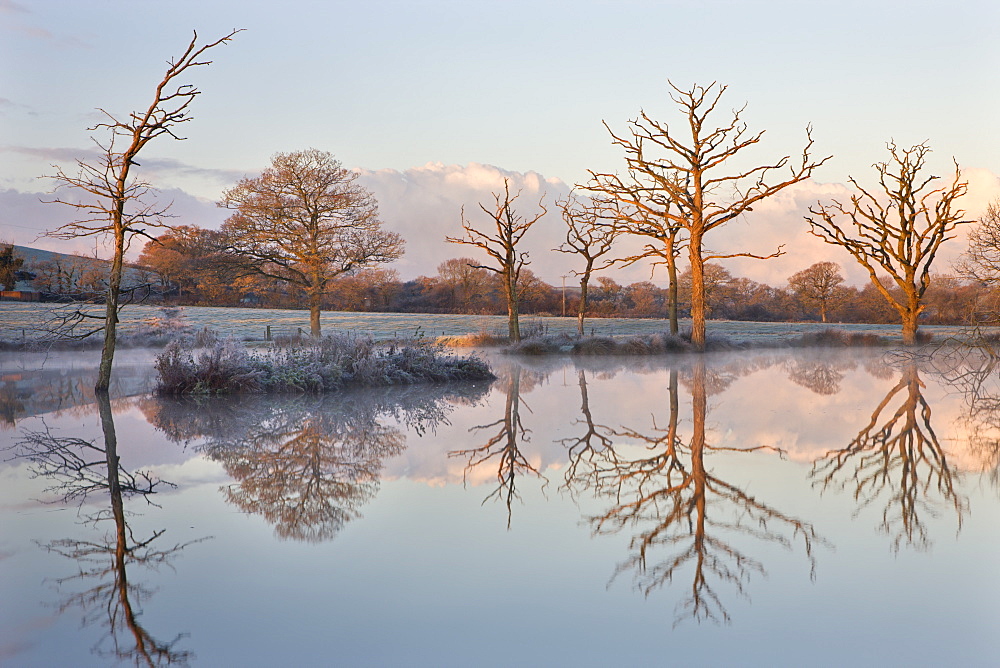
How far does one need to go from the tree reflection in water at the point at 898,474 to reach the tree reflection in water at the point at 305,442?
3910 millimetres

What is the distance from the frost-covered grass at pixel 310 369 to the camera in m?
13.8

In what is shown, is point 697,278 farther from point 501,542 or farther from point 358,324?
point 358,324

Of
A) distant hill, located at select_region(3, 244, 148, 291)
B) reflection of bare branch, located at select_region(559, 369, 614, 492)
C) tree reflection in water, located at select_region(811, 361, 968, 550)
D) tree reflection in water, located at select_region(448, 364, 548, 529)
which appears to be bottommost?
tree reflection in water, located at select_region(448, 364, 548, 529)

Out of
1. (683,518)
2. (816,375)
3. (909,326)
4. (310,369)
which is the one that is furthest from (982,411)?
(909,326)

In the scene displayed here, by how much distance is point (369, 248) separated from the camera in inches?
1319

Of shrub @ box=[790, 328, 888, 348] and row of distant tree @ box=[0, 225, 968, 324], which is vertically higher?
row of distant tree @ box=[0, 225, 968, 324]

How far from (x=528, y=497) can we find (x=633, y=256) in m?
21.5

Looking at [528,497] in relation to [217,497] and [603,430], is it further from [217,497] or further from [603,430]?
[603,430]

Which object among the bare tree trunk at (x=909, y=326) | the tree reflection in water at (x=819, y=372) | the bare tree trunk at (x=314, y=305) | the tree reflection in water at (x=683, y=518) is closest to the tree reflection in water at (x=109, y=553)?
the tree reflection in water at (x=683, y=518)

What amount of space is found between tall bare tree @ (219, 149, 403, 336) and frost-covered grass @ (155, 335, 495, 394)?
50.7 ft

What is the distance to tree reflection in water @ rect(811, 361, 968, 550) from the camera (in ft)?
16.7

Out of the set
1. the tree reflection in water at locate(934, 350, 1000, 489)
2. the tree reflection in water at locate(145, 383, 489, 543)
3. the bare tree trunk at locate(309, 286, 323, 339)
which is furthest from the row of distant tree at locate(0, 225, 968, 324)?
the tree reflection in water at locate(145, 383, 489, 543)

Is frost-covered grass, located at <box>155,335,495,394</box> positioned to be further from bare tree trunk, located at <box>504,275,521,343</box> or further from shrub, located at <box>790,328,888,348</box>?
shrub, located at <box>790,328,888,348</box>

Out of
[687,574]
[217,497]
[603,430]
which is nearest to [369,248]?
[603,430]
